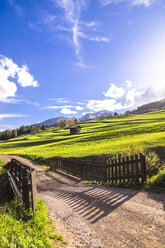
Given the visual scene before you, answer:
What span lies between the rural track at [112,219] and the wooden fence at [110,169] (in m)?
1.84

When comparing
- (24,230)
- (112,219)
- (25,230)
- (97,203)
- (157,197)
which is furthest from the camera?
(157,197)

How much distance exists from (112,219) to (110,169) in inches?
286

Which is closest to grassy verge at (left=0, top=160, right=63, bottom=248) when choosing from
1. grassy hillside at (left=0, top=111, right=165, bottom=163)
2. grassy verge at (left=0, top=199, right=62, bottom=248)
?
grassy verge at (left=0, top=199, right=62, bottom=248)

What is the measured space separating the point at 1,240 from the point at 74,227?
2525 millimetres

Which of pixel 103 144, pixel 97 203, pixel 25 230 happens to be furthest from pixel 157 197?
pixel 103 144

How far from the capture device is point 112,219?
5457 millimetres

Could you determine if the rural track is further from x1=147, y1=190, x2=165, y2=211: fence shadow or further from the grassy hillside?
the grassy hillside

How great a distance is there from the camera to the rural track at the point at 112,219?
4.26 meters

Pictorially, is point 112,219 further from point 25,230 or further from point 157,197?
point 25,230

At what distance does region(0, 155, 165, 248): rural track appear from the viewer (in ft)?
14.0

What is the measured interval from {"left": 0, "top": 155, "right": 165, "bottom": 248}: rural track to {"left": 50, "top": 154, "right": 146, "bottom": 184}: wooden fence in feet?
6.03

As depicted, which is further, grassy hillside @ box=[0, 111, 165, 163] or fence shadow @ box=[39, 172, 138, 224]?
grassy hillside @ box=[0, 111, 165, 163]

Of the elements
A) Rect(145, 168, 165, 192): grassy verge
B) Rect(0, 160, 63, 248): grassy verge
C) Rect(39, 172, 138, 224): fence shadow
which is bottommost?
Rect(39, 172, 138, 224): fence shadow

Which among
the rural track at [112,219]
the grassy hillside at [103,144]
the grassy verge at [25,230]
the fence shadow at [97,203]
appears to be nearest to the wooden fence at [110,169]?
the fence shadow at [97,203]
